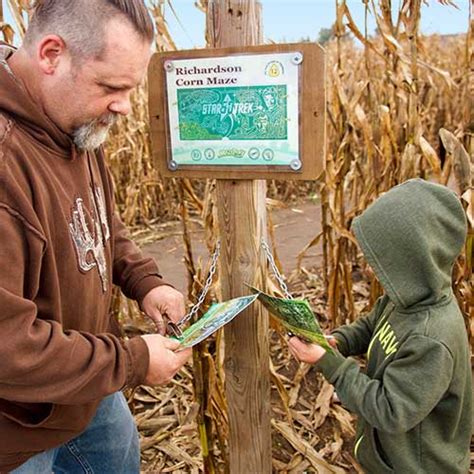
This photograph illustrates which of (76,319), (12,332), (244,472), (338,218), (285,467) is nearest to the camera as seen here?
(12,332)

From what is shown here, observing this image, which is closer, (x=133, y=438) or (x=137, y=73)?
(x=137, y=73)

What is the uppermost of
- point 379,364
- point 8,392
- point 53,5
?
point 53,5

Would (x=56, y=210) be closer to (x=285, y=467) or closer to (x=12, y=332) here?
(x=12, y=332)

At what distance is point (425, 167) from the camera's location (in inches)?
92.4

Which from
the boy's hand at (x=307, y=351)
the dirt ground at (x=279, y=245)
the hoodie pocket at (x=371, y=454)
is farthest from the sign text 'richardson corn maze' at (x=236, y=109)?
the dirt ground at (x=279, y=245)

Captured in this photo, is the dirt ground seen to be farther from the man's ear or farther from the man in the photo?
the man's ear

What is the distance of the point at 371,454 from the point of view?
162cm

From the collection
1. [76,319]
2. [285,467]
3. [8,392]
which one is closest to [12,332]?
[8,392]

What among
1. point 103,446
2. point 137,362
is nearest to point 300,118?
point 137,362

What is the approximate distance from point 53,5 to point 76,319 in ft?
2.32

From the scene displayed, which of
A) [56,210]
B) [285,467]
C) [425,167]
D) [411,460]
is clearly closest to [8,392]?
[56,210]

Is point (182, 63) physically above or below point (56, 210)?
above

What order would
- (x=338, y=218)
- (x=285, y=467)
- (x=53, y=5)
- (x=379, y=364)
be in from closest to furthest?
(x=53, y=5) → (x=379, y=364) → (x=285, y=467) → (x=338, y=218)

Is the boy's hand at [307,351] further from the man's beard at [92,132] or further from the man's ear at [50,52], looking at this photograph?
the man's ear at [50,52]
